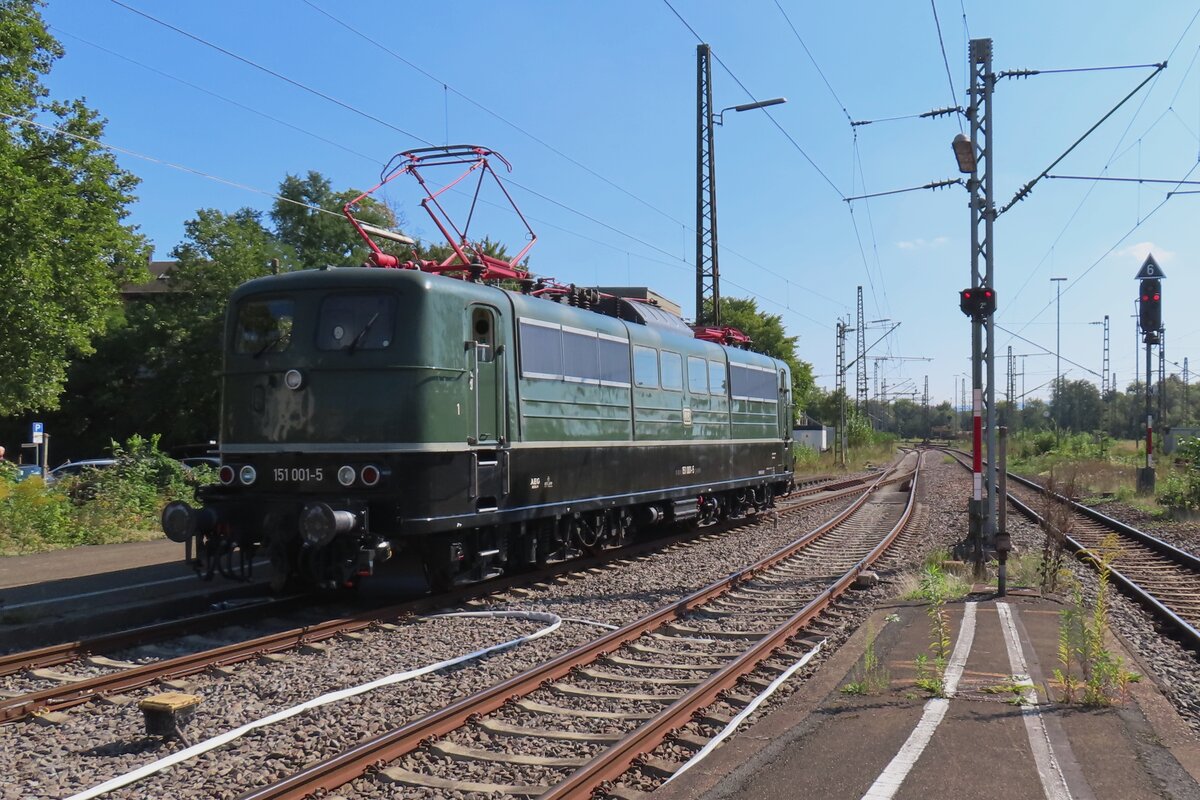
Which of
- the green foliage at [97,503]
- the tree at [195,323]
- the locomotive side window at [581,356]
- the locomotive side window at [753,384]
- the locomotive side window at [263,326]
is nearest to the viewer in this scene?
the locomotive side window at [263,326]

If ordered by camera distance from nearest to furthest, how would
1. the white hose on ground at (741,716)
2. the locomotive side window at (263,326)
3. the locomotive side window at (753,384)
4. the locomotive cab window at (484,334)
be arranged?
the white hose on ground at (741,716)
the locomotive side window at (263,326)
the locomotive cab window at (484,334)
the locomotive side window at (753,384)

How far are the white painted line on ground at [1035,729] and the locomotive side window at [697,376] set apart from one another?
301 inches

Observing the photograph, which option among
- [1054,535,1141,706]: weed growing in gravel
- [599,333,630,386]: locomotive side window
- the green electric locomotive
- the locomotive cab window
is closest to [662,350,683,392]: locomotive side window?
[599,333,630,386]: locomotive side window

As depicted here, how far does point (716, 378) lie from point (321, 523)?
9364 mm

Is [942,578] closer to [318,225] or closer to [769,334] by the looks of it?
[318,225]

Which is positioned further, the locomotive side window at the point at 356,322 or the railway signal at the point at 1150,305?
the railway signal at the point at 1150,305

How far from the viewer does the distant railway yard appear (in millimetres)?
5453

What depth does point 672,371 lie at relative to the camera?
15.1 m

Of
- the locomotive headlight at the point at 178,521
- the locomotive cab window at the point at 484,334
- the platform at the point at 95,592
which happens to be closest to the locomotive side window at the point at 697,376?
the locomotive cab window at the point at 484,334

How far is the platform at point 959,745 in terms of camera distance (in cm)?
494

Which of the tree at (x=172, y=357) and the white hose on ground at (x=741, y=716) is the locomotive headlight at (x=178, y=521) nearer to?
the white hose on ground at (x=741, y=716)

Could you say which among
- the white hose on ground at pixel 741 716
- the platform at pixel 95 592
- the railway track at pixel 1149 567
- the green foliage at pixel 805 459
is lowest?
the railway track at pixel 1149 567

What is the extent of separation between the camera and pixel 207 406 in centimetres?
3741

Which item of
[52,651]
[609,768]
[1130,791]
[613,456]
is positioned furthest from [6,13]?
[1130,791]
